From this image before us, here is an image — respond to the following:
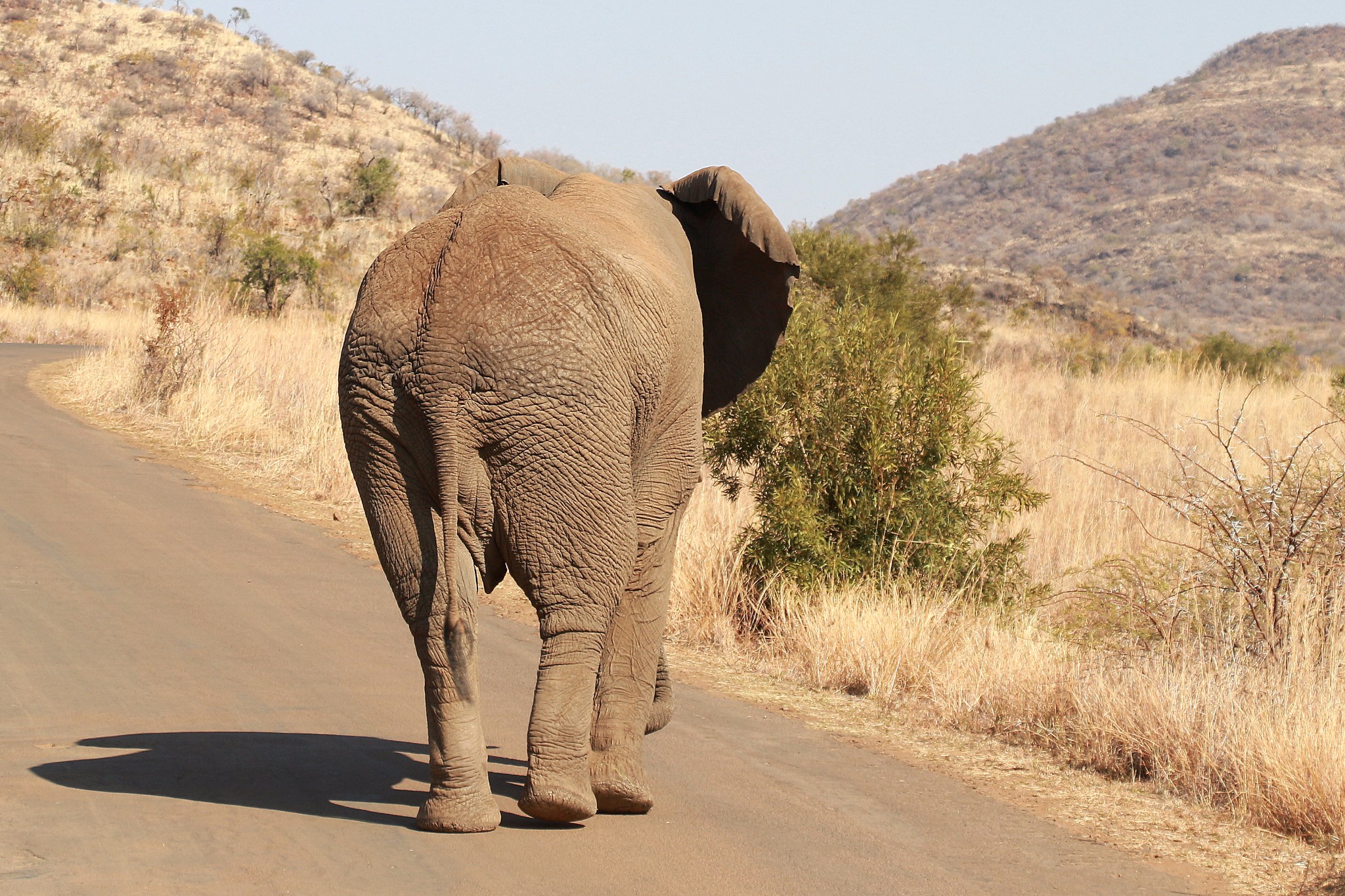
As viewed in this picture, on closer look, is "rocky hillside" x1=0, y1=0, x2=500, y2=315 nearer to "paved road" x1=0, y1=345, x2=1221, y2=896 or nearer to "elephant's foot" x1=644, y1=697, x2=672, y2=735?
"paved road" x1=0, y1=345, x2=1221, y2=896

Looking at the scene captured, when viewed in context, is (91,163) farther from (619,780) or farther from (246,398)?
(619,780)

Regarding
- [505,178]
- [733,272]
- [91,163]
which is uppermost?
[91,163]

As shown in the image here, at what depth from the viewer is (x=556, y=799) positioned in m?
4.07

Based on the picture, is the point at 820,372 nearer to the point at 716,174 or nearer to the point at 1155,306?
the point at 716,174

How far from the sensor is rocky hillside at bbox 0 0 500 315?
35.5m

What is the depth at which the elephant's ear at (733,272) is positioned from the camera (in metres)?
5.39

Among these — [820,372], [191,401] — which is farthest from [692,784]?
[191,401]

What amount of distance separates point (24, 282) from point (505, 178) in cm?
3161

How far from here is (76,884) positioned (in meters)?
3.54

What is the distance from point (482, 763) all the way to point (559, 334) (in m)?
1.41

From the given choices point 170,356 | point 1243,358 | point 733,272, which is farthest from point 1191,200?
point 733,272

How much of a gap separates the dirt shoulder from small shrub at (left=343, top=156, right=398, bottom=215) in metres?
37.1

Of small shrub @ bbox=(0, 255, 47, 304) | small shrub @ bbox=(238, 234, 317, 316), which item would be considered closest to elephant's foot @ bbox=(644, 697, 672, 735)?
small shrub @ bbox=(238, 234, 317, 316)

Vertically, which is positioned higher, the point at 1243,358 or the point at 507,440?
the point at 1243,358
